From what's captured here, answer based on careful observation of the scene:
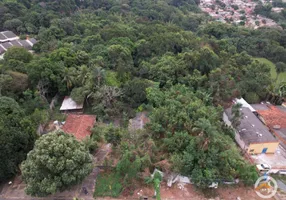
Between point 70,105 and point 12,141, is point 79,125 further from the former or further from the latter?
point 12,141

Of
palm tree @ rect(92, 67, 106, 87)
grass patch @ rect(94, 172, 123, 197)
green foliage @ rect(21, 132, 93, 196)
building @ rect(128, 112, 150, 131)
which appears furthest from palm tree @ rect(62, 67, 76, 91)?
grass patch @ rect(94, 172, 123, 197)

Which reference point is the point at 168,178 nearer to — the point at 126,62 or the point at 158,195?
the point at 158,195

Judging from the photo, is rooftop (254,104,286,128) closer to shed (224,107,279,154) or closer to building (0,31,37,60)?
shed (224,107,279,154)

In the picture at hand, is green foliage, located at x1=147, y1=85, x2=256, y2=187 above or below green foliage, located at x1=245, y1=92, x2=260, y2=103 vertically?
above

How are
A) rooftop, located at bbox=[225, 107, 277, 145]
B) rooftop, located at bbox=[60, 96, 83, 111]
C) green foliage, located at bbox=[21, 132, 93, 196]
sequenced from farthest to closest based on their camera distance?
rooftop, located at bbox=[60, 96, 83, 111] < rooftop, located at bbox=[225, 107, 277, 145] < green foliage, located at bbox=[21, 132, 93, 196]

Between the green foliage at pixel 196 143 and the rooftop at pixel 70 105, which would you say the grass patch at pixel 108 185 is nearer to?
the green foliage at pixel 196 143

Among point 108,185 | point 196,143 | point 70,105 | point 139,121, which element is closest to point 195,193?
point 196,143

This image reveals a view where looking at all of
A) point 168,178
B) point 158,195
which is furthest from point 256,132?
point 158,195
